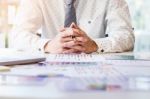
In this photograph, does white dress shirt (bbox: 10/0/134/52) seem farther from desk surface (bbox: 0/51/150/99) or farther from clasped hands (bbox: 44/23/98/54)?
desk surface (bbox: 0/51/150/99)

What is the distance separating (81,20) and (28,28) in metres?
0.27

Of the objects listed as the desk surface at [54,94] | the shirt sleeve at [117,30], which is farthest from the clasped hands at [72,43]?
the desk surface at [54,94]

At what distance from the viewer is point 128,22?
4.73ft

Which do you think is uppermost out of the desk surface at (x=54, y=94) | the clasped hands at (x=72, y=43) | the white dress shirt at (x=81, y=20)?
the white dress shirt at (x=81, y=20)

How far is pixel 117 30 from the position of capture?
1.39 meters

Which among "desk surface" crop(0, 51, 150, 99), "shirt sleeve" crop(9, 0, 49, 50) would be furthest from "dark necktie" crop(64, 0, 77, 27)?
"desk surface" crop(0, 51, 150, 99)

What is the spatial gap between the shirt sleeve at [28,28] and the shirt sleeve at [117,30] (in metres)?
0.24

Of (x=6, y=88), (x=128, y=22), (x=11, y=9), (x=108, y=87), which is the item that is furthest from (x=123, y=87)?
(x=11, y=9)

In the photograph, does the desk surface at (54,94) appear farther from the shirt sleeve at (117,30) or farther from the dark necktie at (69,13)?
the dark necktie at (69,13)

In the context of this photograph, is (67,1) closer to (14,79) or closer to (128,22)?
(128,22)

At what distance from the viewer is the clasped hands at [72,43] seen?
1146 mm

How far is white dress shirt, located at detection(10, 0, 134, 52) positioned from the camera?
135 cm

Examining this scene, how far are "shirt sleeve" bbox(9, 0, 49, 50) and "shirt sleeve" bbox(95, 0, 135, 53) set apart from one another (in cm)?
24

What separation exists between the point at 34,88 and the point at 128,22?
110cm
